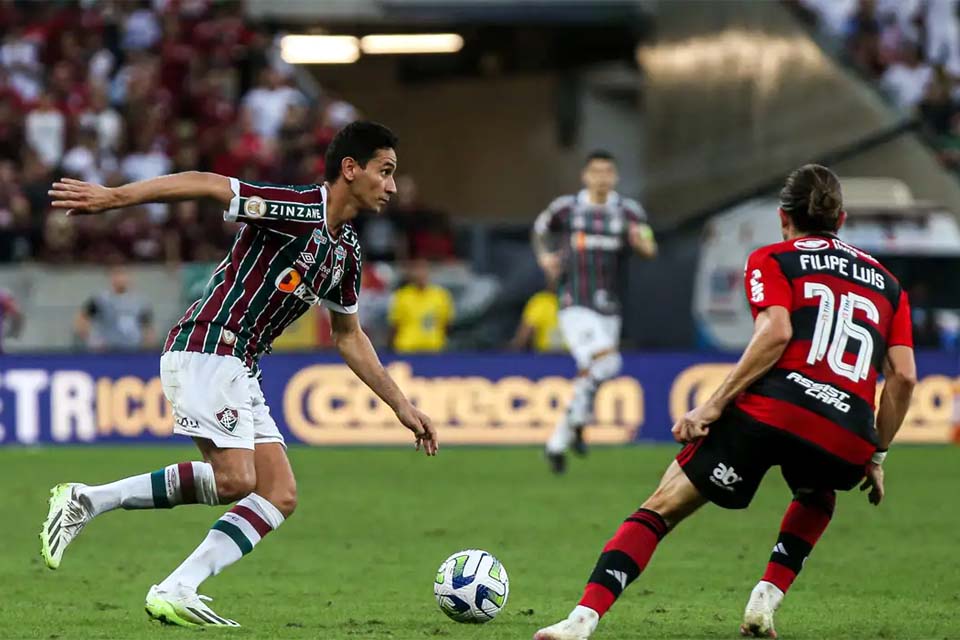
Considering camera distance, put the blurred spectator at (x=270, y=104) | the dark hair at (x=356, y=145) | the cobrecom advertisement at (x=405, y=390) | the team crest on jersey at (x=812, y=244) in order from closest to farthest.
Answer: the team crest on jersey at (x=812, y=244) < the dark hair at (x=356, y=145) < the cobrecom advertisement at (x=405, y=390) < the blurred spectator at (x=270, y=104)

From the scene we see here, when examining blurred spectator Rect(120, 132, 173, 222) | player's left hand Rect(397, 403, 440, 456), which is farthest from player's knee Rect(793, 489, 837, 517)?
blurred spectator Rect(120, 132, 173, 222)

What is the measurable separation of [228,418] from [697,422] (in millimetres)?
1985

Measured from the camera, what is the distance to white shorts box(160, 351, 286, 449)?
714 centimetres

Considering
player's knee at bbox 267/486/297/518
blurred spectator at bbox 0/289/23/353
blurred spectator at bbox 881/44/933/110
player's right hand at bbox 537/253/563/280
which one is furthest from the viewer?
blurred spectator at bbox 881/44/933/110

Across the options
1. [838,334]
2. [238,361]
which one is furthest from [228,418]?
[838,334]

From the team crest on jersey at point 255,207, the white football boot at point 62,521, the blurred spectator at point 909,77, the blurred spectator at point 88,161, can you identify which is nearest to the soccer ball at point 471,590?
the white football boot at point 62,521

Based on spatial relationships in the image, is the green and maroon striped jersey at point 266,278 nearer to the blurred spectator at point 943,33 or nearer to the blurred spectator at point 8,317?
the blurred spectator at point 8,317

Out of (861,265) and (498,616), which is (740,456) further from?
(498,616)

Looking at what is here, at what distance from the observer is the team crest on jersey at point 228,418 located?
716cm

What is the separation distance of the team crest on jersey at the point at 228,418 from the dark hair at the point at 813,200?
236 cm

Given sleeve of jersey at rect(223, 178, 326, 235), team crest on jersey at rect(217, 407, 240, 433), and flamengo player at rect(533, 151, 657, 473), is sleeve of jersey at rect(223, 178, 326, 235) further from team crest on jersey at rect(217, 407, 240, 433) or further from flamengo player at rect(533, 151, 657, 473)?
flamengo player at rect(533, 151, 657, 473)

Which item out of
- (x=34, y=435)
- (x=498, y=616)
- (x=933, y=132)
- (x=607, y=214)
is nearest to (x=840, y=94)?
(x=933, y=132)

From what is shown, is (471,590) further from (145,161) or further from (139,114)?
(139,114)

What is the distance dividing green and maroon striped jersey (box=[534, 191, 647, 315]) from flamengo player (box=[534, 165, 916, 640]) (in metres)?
8.53
